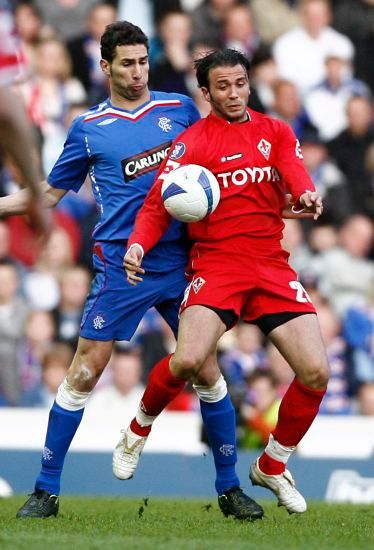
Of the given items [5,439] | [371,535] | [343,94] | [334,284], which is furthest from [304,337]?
[343,94]

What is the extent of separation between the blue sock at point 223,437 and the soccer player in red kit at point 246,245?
0.17 meters

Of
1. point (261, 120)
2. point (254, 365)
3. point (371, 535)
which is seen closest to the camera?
point (371, 535)

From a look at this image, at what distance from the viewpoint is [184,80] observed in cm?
1498

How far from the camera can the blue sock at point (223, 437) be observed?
25.5ft

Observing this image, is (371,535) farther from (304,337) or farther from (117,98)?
(117,98)

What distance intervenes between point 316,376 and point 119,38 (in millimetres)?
2381

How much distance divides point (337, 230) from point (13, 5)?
4.61 metres

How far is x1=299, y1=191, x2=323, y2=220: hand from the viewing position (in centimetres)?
722

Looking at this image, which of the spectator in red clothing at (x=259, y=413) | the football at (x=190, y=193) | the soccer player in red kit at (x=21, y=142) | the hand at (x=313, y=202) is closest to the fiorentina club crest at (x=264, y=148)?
the football at (x=190, y=193)

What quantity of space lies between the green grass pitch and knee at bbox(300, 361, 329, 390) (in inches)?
31.7

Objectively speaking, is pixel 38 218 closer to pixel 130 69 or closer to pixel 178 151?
pixel 178 151

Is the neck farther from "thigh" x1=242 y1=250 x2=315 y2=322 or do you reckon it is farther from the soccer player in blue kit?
"thigh" x1=242 y1=250 x2=315 y2=322

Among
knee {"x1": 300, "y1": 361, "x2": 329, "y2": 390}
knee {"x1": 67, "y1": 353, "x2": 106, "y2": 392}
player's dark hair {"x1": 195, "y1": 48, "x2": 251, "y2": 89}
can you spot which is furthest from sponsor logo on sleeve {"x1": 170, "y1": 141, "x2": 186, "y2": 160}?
knee {"x1": 300, "y1": 361, "x2": 329, "y2": 390}

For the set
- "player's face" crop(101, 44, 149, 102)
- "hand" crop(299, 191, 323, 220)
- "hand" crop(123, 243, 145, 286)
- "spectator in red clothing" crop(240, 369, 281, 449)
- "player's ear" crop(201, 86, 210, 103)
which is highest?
"player's face" crop(101, 44, 149, 102)
